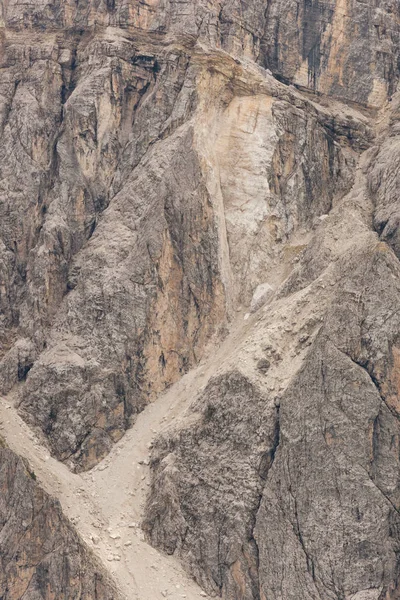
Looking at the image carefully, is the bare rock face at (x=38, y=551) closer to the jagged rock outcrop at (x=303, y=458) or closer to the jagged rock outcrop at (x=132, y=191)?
the jagged rock outcrop at (x=303, y=458)

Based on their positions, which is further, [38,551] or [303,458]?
[38,551]

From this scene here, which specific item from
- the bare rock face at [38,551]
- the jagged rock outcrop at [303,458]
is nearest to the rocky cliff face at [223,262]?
the jagged rock outcrop at [303,458]

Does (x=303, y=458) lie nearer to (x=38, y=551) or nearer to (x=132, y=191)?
(x=38, y=551)

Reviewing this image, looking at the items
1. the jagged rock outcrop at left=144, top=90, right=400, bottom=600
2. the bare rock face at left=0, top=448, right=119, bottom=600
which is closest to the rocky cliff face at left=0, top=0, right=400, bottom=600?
the jagged rock outcrop at left=144, top=90, right=400, bottom=600

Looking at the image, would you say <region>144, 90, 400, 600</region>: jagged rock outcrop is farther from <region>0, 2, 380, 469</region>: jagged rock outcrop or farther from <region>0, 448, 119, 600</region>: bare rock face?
<region>0, 2, 380, 469</region>: jagged rock outcrop

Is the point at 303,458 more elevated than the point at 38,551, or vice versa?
the point at 303,458

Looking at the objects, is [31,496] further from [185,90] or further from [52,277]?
[185,90]

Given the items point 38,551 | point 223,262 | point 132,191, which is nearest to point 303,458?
point 38,551
